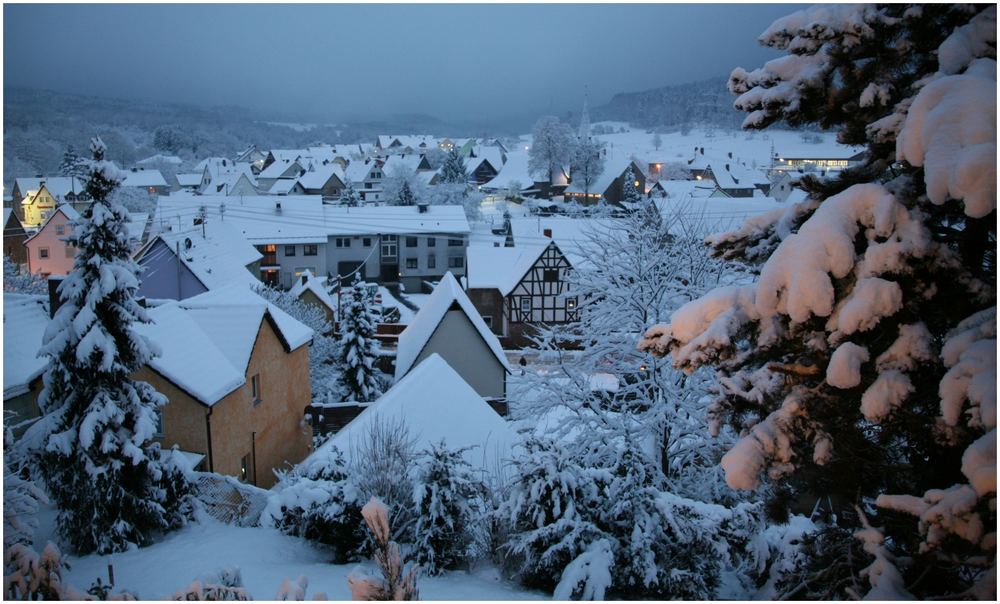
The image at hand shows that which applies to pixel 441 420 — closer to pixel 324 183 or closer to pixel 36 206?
pixel 36 206

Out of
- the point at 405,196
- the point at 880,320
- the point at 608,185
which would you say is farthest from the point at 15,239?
the point at 608,185

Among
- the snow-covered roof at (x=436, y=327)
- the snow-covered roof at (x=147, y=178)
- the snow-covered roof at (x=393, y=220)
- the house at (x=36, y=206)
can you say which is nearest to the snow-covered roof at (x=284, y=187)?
the snow-covered roof at (x=147, y=178)

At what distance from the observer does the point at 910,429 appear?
4.03 m

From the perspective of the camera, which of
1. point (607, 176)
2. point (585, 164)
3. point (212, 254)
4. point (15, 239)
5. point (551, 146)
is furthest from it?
point (551, 146)

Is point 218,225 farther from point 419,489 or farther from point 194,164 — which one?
point 194,164

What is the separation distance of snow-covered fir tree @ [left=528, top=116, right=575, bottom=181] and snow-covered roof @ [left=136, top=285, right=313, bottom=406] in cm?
5579

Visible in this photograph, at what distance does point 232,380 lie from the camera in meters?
13.1

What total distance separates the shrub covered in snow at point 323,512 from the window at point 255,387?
590cm

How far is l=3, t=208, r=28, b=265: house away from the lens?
33.7 meters

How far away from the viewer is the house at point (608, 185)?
6022cm

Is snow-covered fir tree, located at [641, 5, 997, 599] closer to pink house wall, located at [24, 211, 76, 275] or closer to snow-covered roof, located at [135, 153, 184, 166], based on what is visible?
pink house wall, located at [24, 211, 76, 275]

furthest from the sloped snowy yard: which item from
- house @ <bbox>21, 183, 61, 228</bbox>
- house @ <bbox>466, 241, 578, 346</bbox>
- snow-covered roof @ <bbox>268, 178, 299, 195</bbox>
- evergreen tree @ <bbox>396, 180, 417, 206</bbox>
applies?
snow-covered roof @ <bbox>268, 178, 299, 195</bbox>

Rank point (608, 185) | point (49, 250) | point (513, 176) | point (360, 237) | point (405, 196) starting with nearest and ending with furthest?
1. point (49, 250)
2. point (360, 237)
3. point (405, 196)
4. point (608, 185)
5. point (513, 176)

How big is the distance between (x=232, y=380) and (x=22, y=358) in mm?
3530
